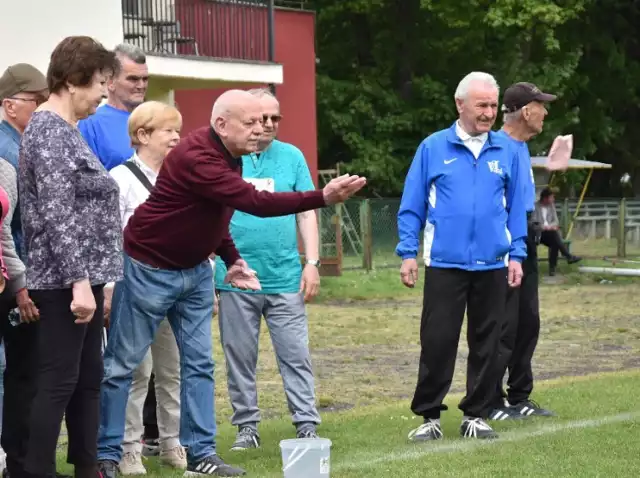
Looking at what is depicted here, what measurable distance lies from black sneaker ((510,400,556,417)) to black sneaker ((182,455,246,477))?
280cm

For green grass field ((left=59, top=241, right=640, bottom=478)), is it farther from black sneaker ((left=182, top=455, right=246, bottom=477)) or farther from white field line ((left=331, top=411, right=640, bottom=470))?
black sneaker ((left=182, top=455, right=246, bottom=477))

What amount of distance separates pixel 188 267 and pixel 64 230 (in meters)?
1.16

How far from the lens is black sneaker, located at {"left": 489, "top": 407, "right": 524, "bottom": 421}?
955 centimetres

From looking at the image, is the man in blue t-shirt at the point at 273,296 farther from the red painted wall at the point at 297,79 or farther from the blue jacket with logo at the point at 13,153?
the red painted wall at the point at 297,79

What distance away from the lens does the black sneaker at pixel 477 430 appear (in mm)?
8695

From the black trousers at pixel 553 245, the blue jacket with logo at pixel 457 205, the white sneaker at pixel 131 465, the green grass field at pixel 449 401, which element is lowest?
the black trousers at pixel 553 245

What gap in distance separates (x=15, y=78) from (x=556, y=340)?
33.5 ft

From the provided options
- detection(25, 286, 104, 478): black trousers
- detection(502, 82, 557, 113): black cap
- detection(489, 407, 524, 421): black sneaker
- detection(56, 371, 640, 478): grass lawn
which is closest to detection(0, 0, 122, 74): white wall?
detection(56, 371, 640, 478): grass lawn

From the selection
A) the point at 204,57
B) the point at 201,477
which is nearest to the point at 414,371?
the point at 201,477

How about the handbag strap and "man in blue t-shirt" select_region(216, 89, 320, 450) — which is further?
"man in blue t-shirt" select_region(216, 89, 320, 450)

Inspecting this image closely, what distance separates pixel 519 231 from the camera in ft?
29.8

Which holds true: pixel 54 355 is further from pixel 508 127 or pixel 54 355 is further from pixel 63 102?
pixel 508 127

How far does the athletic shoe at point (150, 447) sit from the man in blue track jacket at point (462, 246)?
150 cm

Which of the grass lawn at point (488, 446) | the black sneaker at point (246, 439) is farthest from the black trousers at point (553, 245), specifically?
the black sneaker at point (246, 439)
